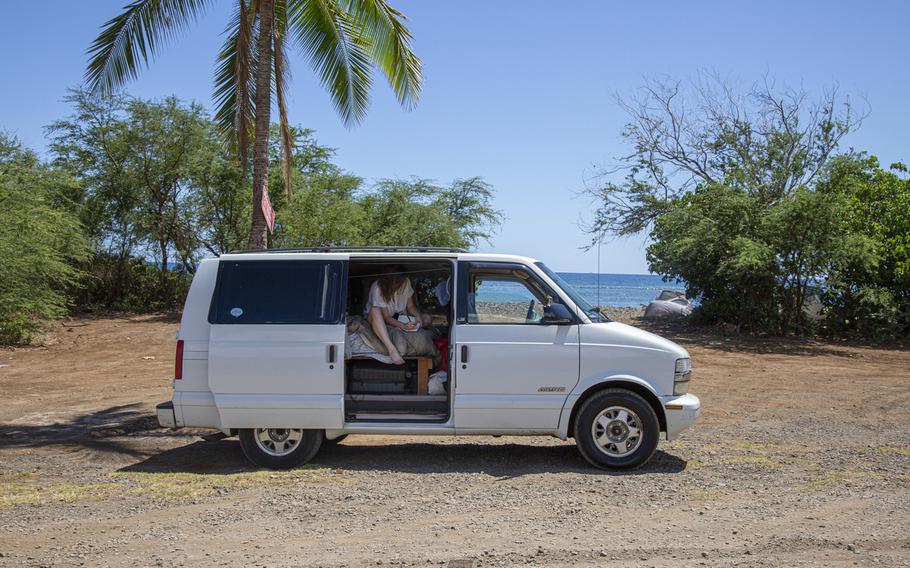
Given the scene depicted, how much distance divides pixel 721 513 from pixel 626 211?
24301mm

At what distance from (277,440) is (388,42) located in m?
6.94

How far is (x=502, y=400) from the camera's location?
7.60m

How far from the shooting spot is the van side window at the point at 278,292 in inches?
304

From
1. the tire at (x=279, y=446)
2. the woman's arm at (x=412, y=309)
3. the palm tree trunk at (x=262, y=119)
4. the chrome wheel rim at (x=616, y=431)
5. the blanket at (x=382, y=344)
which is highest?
the palm tree trunk at (x=262, y=119)

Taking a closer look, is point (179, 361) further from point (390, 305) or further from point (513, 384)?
point (513, 384)

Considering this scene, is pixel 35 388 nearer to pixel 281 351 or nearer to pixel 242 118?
pixel 242 118

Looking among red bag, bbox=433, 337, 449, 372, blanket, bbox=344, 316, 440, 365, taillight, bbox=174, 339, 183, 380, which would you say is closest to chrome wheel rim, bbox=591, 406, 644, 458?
red bag, bbox=433, 337, 449, 372

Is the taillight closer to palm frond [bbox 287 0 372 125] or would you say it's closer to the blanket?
the blanket

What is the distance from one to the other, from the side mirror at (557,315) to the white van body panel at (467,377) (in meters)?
0.08

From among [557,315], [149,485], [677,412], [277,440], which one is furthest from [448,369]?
[149,485]

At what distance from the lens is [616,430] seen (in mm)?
7648

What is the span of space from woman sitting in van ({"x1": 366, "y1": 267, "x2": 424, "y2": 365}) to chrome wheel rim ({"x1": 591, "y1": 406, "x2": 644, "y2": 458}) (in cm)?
208

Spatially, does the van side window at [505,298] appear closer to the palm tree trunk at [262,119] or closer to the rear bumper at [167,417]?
the rear bumper at [167,417]

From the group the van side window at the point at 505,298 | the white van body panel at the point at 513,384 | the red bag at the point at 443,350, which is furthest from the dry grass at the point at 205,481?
the van side window at the point at 505,298
